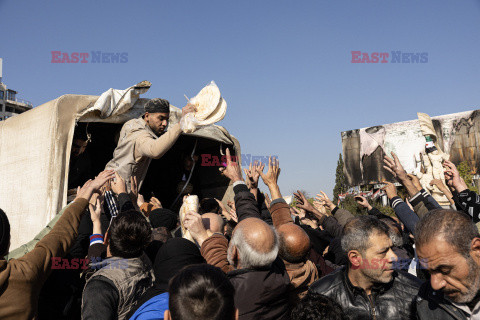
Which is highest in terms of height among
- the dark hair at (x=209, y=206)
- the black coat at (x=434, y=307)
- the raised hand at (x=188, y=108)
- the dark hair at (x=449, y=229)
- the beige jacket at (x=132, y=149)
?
the raised hand at (x=188, y=108)

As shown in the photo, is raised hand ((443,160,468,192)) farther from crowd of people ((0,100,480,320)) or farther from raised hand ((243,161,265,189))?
raised hand ((243,161,265,189))

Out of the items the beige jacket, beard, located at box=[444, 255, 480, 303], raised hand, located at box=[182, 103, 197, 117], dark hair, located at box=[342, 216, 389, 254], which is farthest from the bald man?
the beige jacket

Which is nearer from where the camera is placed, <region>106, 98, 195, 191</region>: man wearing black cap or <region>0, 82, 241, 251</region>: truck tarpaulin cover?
<region>0, 82, 241, 251</region>: truck tarpaulin cover

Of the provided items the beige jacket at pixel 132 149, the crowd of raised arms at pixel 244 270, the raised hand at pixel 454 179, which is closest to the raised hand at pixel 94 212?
the crowd of raised arms at pixel 244 270

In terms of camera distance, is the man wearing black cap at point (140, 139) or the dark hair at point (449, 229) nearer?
the dark hair at point (449, 229)

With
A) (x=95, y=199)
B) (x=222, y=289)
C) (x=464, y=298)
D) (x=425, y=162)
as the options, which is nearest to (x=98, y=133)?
(x=95, y=199)

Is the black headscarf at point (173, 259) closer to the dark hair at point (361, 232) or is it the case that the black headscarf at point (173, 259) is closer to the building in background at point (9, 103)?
the dark hair at point (361, 232)

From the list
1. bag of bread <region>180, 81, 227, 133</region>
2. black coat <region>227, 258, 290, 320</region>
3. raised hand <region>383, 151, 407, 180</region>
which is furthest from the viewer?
bag of bread <region>180, 81, 227, 133</region>

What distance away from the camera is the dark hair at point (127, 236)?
105 inches

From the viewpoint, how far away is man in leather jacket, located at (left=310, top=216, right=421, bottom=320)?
242 centimetres

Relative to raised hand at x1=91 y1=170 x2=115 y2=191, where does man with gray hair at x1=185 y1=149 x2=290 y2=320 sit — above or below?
below

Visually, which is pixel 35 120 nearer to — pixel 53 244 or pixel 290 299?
pixel 53 244

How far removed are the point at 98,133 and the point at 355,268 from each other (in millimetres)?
4472

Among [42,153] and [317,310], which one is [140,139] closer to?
[42,153]
